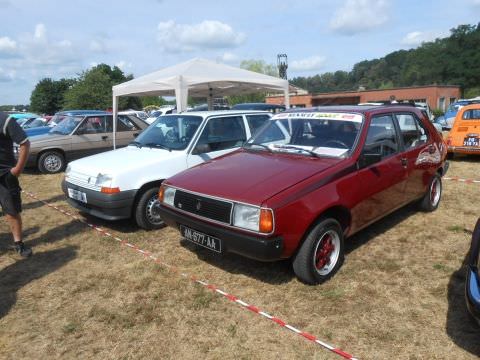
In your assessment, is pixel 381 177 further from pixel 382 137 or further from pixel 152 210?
pixel 152 210

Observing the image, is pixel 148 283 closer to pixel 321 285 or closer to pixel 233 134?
pixel 321 285

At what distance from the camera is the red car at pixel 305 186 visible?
134 inches

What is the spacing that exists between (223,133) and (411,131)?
8.83 ft

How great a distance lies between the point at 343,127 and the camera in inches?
171

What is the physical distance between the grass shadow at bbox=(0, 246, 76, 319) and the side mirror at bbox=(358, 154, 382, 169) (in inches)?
139

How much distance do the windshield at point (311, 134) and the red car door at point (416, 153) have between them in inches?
Result: 39.6

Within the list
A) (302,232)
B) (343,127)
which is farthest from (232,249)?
(343,127)

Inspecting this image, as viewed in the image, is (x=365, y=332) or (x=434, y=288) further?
(x=434, y=288)

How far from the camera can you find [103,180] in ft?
16.5

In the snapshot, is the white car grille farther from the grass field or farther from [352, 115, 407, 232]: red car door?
[352, 115, 407, 232]: red car door

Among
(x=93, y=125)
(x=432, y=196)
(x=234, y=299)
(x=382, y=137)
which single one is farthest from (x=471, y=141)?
(x=93, y=125)

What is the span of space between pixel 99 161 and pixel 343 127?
342cm

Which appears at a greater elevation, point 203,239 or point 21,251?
point 203,239

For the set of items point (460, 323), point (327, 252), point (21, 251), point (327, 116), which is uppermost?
point (327, 116)
